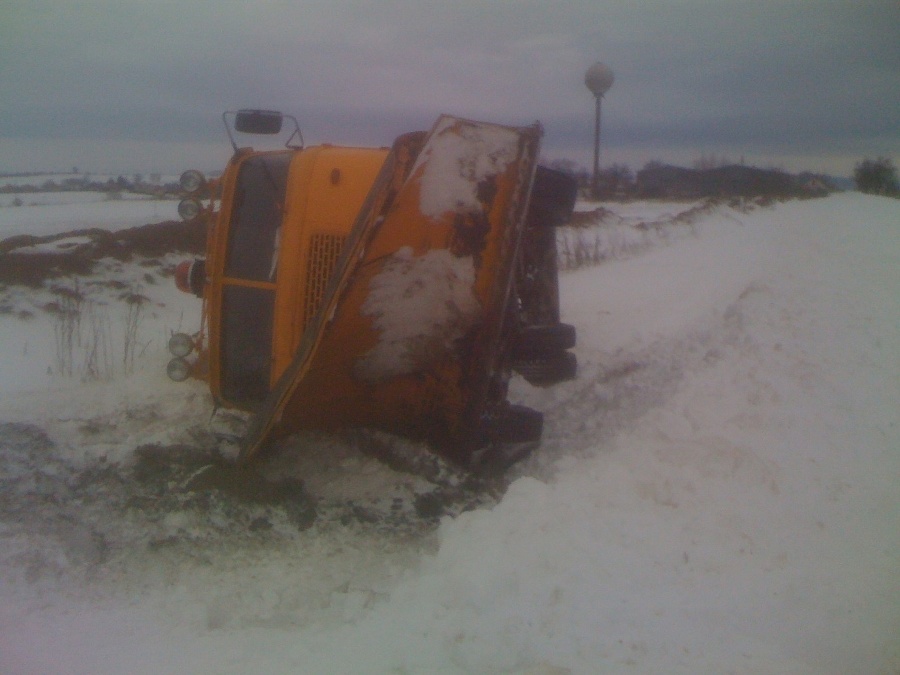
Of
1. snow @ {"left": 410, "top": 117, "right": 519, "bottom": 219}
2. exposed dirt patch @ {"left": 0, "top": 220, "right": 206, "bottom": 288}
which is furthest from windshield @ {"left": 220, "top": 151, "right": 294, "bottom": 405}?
exposed dirt patch @ {"left": 0, "top": 220, "right": 206, "bottom": 288}

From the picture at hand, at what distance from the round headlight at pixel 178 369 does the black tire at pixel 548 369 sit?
2.09m

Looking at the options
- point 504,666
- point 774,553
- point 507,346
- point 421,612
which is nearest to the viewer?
point 504,666

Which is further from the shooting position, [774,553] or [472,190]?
[472,190]

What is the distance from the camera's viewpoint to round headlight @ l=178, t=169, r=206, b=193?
4324 mm

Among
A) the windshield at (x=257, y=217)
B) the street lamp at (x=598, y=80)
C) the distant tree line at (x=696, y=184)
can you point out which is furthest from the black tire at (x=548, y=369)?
the distant tree line at (x=696, y=184)

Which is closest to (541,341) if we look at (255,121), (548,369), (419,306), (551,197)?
(548,369)

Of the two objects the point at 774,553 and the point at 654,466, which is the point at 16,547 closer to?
the point at 654,466

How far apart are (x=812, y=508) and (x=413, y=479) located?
1921 millimetres

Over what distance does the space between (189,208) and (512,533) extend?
273 centimetres

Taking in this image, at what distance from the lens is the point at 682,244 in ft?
49.3

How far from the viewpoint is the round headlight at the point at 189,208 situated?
4332 millimetres

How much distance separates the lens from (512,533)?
10.1 ft

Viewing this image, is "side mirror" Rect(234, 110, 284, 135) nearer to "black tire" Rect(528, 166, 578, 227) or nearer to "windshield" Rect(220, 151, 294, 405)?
"windshield" Rect(220, 151, 294, 405)

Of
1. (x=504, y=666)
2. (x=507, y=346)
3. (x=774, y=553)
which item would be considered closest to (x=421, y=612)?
(x=504, y=666)
